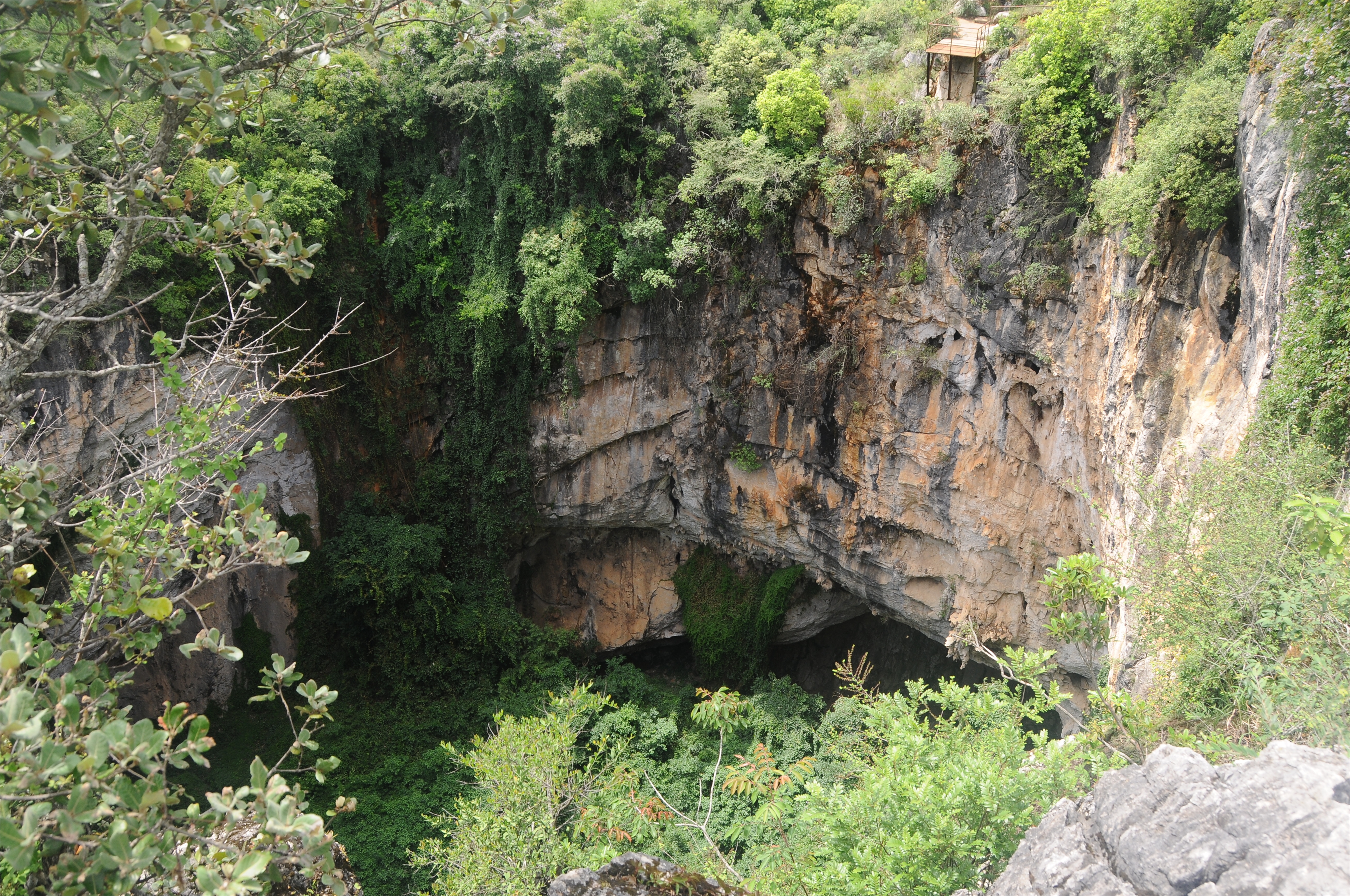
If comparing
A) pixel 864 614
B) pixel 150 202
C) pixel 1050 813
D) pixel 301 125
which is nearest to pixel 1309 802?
pixel 1050 813

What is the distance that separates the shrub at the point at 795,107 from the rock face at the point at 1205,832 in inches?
323

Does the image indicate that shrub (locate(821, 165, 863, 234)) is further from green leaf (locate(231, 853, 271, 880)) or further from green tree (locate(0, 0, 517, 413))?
green leaf (locate(231, 853, 271, 880))

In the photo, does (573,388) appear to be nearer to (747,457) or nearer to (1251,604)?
(747,457)

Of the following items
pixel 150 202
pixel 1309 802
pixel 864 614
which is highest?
pixel 150 202

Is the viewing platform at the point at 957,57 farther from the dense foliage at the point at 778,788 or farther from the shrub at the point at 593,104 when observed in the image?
the dense foliage at the point at 778,788

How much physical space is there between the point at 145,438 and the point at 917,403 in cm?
962

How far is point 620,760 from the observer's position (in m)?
9.78

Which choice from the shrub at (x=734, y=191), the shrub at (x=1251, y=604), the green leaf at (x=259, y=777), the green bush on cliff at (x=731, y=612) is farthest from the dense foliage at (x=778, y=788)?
the shrub at (x=734, y=191)

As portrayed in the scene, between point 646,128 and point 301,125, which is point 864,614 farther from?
point 301,125

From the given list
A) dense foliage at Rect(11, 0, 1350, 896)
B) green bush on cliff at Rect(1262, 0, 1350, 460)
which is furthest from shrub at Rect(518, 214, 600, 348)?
Answer: green bush on cliff at Rect(1262, 0, 1350, 460)

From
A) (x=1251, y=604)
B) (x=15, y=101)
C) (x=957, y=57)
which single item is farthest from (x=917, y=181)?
(x=15, y=101)

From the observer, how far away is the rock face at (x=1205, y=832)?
265 centimetres

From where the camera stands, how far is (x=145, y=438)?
27.3 ft

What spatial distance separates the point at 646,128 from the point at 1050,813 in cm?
962
